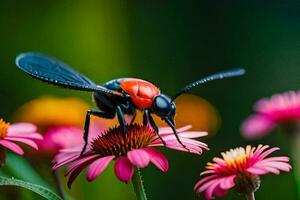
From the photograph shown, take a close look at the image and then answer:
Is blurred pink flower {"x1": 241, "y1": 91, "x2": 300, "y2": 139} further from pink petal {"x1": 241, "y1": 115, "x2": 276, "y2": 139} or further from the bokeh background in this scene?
the bokeh background

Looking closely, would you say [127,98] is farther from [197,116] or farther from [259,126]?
[197,116]

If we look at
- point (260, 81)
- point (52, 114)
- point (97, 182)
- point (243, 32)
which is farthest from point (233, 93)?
point (52, 114)

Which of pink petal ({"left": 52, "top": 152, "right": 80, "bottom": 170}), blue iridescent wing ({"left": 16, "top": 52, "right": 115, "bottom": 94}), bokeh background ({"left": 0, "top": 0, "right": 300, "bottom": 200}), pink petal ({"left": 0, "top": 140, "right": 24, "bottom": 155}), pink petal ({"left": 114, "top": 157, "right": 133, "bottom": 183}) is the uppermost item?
bokeh background ({"left": 0, "top": 0, "right": 300, "bottom": 200})

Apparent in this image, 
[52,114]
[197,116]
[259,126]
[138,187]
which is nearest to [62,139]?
[52,114]

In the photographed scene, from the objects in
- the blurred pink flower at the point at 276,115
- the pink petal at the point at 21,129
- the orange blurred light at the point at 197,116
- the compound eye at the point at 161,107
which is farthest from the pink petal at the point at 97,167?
the orange blurred light at the point at 197,116

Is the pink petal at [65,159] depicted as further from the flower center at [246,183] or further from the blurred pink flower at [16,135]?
the flower center at [246,183]

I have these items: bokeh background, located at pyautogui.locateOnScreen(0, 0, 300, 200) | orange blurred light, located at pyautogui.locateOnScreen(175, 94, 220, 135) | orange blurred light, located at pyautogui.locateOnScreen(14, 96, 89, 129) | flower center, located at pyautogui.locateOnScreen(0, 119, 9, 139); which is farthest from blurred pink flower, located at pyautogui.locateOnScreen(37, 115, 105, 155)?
bokeh background, located at pyautogui.locateOnScreen(0, 0, 300, 200)

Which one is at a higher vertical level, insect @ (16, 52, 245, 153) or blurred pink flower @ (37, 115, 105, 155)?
blurred pink flower @ (37, 115, 105, 155)
